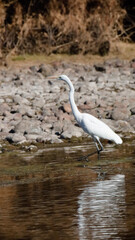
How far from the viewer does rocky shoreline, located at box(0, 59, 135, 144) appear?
1714 cm

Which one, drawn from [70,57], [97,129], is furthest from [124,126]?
[70,57]

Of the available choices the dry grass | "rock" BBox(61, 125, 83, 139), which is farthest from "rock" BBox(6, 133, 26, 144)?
the dry grass

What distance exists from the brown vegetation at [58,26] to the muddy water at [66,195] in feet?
52.1

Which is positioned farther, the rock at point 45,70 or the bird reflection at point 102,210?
the rock at point 45,70

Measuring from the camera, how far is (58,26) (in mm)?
30500

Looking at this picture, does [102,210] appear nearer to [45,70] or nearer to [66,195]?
[66,195]

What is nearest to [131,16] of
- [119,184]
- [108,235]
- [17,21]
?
[17,21]

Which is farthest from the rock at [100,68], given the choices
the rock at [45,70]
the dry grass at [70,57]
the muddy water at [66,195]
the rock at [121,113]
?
the muddy water at [66,195]

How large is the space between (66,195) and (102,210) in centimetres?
120

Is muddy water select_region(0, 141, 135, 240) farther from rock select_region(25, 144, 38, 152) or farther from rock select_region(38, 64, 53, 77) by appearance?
rock select_region(38, 64, 53, 77)

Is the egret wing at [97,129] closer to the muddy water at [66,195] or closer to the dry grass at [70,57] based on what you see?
the muddy water at [66,195]

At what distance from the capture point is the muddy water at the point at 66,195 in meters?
7.76

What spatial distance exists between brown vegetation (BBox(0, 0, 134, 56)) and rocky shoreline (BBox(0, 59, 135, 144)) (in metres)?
2.24

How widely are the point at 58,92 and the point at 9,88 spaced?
185cm
